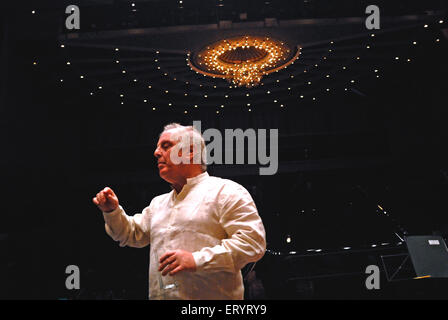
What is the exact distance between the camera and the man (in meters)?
1.32

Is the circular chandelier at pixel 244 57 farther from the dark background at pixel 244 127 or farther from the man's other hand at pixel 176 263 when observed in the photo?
the man's other hand at pixel 176 263

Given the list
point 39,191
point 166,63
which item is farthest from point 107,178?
point 166,63

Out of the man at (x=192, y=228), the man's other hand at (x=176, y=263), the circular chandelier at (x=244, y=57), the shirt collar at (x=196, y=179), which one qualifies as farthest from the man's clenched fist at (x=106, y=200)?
the circular chandelier at (x=244, y=57)

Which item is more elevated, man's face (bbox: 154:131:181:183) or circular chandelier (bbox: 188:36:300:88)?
circular chandelier (bbox: 188:36:300:88)

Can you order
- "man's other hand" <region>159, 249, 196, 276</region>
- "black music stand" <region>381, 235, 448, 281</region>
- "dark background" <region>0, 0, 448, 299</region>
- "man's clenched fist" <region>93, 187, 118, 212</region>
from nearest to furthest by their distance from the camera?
1. "man's other hand" <region>159, 249, 196, 276</region>
2. "man's clenched fist" <region>93, 187, 118, 212</region>
3. "black music stand" <region>381, 235, 448, 281</region>
4. "dark background" <region>0, 0, 448, 299</region>

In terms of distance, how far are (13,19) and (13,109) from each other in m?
1.64

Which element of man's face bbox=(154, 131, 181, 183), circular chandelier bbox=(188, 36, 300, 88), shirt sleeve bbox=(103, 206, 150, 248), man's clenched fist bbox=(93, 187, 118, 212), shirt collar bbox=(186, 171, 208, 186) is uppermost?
circular chandelier bbox=(188, 36, 300, 88)

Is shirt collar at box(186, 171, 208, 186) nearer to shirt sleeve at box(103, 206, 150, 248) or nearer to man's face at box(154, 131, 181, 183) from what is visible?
man's face at box(154, 131, 181, 183)

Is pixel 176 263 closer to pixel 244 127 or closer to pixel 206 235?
pixel 206 235

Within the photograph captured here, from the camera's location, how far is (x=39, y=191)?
24.3ft

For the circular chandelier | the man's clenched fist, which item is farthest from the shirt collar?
the circular chandelier

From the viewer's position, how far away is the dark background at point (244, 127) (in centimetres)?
500

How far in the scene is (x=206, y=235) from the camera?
146cm

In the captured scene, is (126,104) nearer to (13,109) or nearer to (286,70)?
(13,109)
